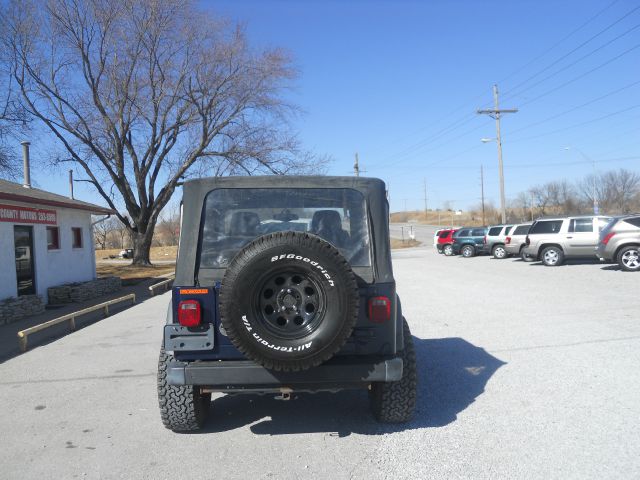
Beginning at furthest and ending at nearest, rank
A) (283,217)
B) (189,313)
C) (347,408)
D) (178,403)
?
(347,408) < (283,217) < (178,403) < (189,313)

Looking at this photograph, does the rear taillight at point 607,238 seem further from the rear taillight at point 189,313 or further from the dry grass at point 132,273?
the dry grass at point 132,273

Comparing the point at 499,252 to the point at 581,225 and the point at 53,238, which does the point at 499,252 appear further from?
the point at 53,238

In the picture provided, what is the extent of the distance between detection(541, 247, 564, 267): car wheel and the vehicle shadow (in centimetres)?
1538

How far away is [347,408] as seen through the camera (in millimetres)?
4953

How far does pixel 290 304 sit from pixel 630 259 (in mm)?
15845

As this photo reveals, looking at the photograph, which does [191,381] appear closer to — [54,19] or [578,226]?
[578,226]

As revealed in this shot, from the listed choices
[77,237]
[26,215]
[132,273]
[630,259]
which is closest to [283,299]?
[26,215]

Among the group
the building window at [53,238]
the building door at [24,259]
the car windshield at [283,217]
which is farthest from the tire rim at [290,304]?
the building window at [53,238]

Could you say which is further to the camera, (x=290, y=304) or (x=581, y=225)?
(x=581, y=225)

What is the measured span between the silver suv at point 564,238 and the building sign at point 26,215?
16986mm

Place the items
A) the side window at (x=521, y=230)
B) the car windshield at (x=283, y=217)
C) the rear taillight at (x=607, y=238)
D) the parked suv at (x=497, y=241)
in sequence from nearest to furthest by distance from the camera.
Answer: the car windshield at (x=283, y=217) < the rear taillight at (x=607, y=238) < the side window at (x=521, y=230) < the parked suv at (x=497, y=241)

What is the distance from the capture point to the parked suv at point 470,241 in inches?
1185

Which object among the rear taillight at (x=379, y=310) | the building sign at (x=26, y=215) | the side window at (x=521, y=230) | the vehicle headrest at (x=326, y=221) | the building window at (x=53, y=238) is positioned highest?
the building sign at (x=26, y=215)

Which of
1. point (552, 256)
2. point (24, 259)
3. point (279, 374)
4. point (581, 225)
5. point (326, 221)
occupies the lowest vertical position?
point (552, 256)
